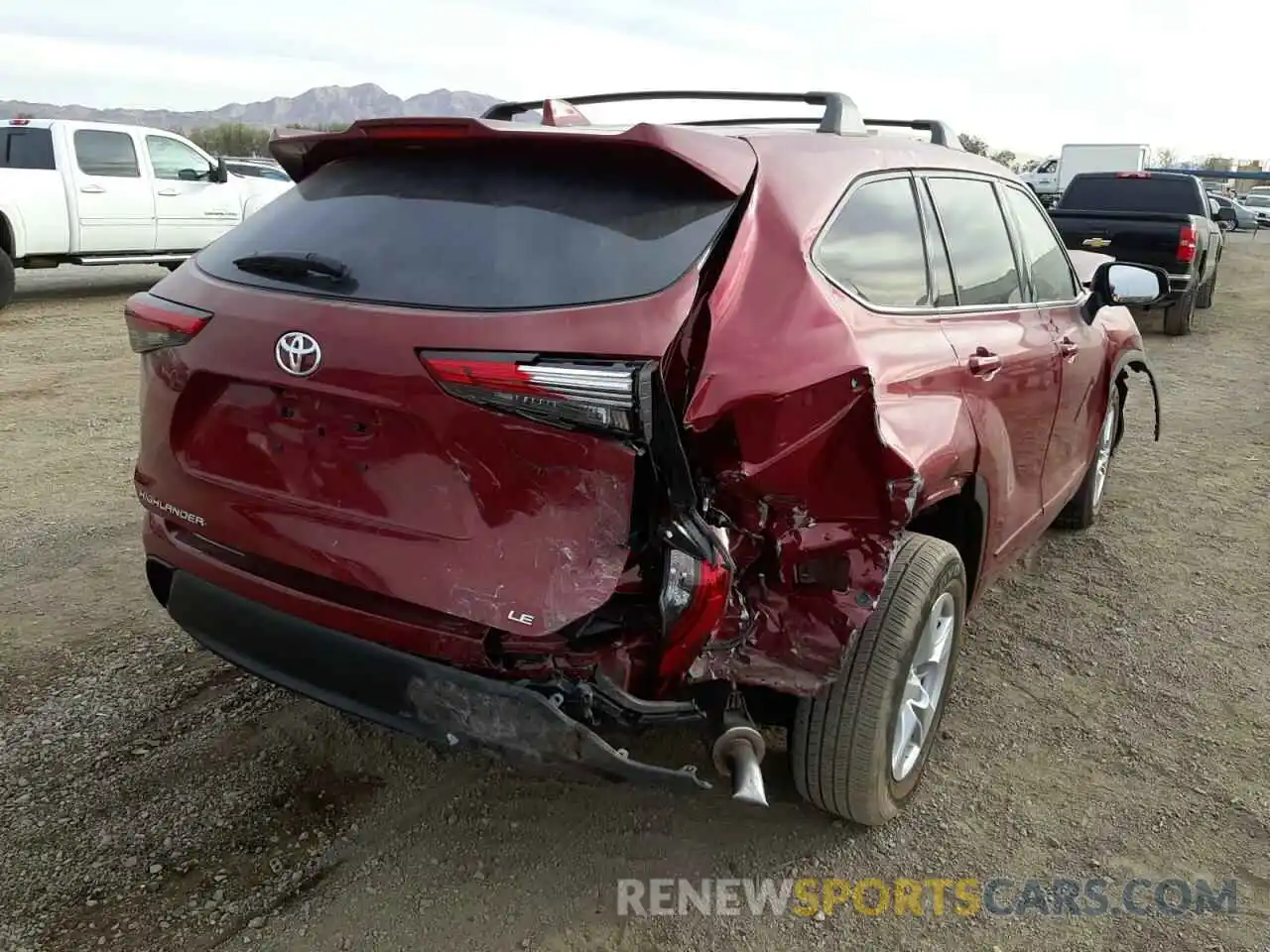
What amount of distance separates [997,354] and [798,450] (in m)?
1.23

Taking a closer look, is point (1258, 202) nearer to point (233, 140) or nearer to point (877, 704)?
point (233, 140)

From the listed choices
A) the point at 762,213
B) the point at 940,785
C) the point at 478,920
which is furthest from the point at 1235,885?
the point at 762,213

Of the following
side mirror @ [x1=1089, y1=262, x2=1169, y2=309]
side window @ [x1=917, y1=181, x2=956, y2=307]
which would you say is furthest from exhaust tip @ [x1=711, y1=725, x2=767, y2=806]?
side mirror @ [x1=1089, y1=262, x2=1169, y2=309]

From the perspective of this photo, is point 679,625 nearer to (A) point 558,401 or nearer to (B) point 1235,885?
(A) point 558,401

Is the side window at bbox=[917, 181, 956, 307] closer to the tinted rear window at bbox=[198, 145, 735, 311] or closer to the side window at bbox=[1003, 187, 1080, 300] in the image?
the side window at bbox=[1003, 187, 1080, 300]

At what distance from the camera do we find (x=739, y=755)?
225cm

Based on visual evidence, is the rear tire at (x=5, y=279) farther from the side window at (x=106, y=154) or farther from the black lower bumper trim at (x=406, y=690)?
the black lower bumper trim at (x=406, y=690)

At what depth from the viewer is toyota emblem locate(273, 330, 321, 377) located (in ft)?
7.23

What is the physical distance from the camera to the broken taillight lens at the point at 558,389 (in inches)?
79.3

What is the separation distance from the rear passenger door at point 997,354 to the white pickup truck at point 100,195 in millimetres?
10417

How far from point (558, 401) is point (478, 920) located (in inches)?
51.5

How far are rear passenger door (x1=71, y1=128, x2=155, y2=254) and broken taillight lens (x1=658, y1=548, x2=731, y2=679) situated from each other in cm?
1157

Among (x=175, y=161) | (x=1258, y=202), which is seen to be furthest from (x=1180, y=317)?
(x=1258, y=202)

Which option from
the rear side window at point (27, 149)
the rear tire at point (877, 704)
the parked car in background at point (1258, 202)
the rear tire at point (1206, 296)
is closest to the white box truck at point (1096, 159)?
the parked car in background at point (1258, 202)
